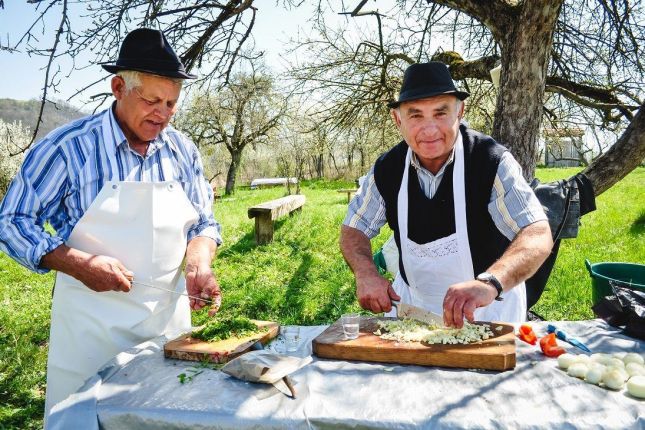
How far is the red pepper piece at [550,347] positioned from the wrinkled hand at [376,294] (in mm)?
659

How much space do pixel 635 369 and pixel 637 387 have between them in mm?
169

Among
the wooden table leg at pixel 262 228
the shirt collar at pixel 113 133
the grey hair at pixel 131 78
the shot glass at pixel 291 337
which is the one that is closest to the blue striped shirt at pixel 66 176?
the shirt collar at pixel 113 133

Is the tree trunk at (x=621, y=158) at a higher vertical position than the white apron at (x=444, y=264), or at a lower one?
higher

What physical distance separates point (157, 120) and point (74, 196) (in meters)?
0.50

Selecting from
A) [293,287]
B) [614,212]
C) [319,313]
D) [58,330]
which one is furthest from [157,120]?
[614,212]

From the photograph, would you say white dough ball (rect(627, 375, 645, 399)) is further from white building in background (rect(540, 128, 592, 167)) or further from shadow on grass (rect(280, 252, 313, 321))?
shadow on grass (rect(280, 252, 313, 321))

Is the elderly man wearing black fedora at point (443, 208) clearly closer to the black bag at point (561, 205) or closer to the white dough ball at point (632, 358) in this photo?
the white dough ball at point (632, 358)

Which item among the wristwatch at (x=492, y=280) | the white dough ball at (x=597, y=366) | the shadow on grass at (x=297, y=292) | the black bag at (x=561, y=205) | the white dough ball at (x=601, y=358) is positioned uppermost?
the black bag at (x=561, y=205)

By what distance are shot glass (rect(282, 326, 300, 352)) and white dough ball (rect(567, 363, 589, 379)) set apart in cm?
102

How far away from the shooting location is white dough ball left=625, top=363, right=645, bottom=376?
1.66 metres

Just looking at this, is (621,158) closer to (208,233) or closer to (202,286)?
(208,233)

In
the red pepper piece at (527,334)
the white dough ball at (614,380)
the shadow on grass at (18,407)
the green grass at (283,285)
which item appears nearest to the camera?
the white dough ball at (614,380)

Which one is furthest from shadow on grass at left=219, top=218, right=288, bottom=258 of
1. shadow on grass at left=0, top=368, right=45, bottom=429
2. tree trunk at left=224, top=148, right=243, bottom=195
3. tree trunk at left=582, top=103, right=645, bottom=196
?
tree trunk at left=224, top=148, right=243, bottom=195

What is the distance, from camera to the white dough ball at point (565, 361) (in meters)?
1.75
